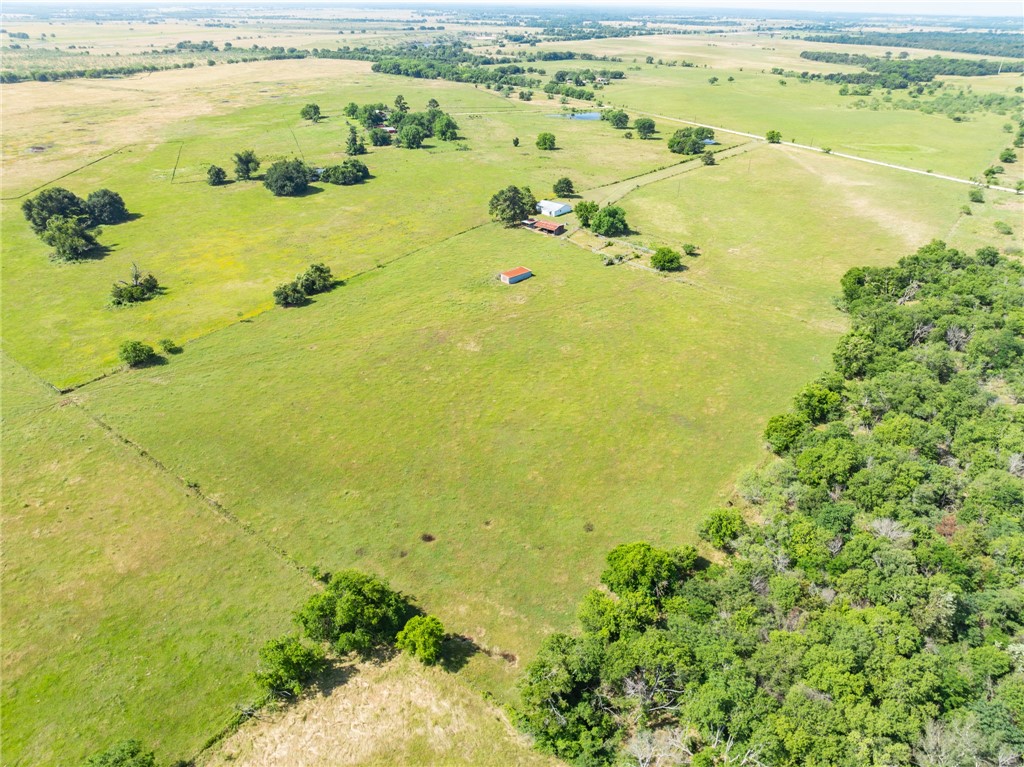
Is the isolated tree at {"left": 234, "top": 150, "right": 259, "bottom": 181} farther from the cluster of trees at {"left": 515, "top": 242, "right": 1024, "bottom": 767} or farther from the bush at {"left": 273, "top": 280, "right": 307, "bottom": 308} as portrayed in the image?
the cluster of trees at {"left": 515, "top": 242, "right": 1024, "bottom": 767}

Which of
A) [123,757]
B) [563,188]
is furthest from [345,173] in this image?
[123,757]

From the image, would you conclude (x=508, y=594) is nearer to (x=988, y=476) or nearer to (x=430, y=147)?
(x=988, y=476)

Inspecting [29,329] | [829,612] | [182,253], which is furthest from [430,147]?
[829,612]

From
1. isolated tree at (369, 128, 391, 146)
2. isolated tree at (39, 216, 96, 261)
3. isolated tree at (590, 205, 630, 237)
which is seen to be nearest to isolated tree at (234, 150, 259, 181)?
isolated tree at (369, 128, 391, 146)

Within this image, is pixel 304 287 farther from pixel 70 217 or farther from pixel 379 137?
pixel 379 137

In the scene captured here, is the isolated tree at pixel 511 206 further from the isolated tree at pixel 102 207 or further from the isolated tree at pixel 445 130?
the isolated tree at pixel 102 207
